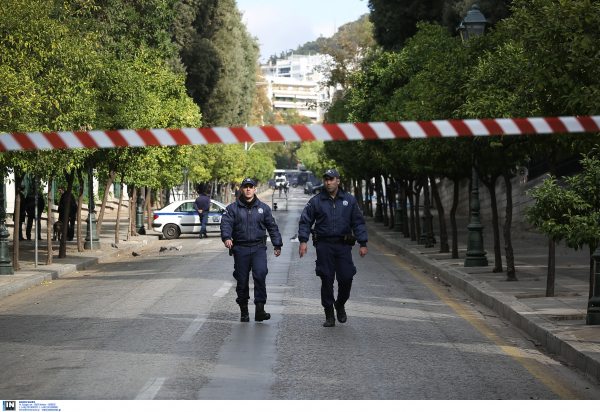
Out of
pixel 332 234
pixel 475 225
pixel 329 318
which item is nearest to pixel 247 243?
pixel 332 234

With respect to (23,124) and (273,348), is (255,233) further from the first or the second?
(23,124)

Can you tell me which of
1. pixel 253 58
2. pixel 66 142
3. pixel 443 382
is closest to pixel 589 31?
pixel 443 382

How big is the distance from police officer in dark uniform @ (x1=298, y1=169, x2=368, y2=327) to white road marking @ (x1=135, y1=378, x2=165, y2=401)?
3.35 meters

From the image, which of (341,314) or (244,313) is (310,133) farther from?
(244,313)

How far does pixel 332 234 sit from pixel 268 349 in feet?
6.59

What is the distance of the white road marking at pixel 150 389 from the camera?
246 inches

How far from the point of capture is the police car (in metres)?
32.0

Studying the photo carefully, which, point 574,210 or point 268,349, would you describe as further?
point 574,210

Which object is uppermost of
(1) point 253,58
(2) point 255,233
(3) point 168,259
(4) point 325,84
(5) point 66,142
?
(1) point 253,58

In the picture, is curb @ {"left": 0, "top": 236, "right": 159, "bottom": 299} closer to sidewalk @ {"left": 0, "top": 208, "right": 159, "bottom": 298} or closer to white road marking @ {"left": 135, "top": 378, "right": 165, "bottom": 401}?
sidewalk @ {"left": 0, "top": 208, "right": 159, "bottom": 298}

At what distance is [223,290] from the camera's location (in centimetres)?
1377

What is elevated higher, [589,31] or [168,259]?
[589,31]

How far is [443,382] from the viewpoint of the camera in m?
6.81
